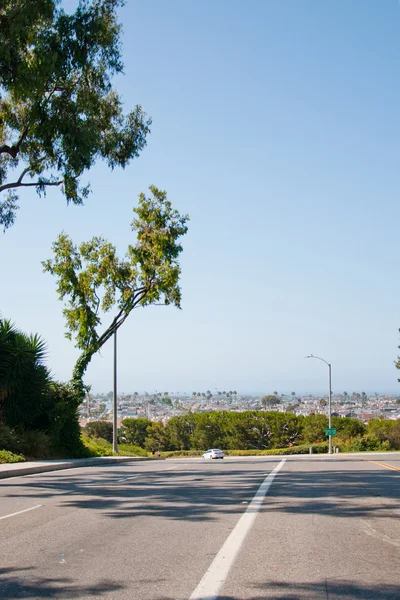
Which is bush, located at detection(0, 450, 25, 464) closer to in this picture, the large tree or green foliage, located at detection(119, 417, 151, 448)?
the large tree

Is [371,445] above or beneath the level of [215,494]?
beneath

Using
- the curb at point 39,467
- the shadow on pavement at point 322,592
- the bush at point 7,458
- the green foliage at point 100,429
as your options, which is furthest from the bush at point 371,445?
the green foliage at point 100,429

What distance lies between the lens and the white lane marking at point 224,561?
20.6ft

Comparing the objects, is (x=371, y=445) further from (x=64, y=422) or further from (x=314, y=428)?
(x=64, y=422)

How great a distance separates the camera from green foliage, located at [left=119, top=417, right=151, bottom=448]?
126500 millimetres

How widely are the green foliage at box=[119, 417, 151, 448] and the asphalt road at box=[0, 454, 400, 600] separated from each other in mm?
113579

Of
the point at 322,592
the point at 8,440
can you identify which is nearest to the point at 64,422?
the point at 8,440

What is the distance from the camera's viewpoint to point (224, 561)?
24.7 ft

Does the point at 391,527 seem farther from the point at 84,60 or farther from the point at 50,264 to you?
the point at 50,264

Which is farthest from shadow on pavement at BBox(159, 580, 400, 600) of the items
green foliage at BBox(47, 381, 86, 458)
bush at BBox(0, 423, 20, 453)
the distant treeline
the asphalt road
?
the distant treeline

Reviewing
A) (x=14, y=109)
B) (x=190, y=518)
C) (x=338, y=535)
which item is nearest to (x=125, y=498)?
(x=190, y=518)

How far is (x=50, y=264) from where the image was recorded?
38.7m

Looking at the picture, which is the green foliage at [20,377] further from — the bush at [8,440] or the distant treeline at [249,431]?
the distant treeline at [249,431]

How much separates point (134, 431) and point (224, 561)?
12205 cm
